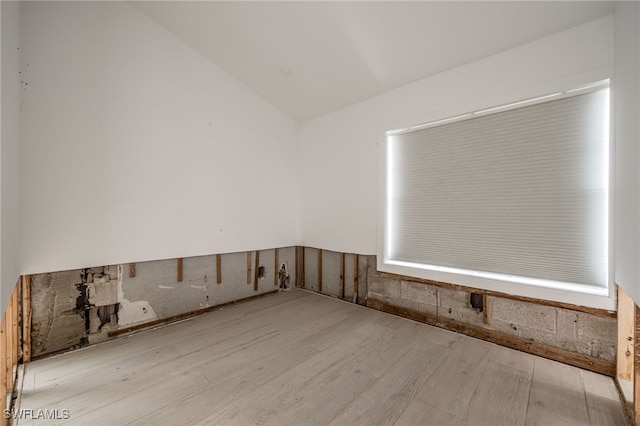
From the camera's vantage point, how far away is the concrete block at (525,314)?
2.21 meters

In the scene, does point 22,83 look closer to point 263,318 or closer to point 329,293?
point 263,318

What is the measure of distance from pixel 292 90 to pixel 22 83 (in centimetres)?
262

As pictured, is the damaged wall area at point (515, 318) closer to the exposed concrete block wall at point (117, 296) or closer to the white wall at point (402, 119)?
the white wall at point (402, 119)

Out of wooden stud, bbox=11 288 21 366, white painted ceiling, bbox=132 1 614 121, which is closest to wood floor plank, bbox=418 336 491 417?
white painted ceiling, bbox=132 1 614 121

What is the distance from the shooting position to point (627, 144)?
5.41ft

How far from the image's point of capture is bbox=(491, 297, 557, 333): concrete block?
221cm

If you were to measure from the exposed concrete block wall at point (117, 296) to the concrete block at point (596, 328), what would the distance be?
3.63 metres

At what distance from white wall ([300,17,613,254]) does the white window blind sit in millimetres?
183

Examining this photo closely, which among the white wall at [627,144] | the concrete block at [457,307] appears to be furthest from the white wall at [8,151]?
the white wall at [627,144]

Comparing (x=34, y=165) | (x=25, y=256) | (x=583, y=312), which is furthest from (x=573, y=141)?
(x=25, y=256)

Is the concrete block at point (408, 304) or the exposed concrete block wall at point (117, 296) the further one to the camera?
the concrete block at point (408, 304)

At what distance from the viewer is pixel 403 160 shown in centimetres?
312

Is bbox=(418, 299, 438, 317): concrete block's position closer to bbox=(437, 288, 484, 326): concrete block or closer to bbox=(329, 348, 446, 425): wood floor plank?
bbox=(437, 288, 484, 326): concrete block

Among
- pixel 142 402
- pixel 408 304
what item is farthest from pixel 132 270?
pixel 408 304
